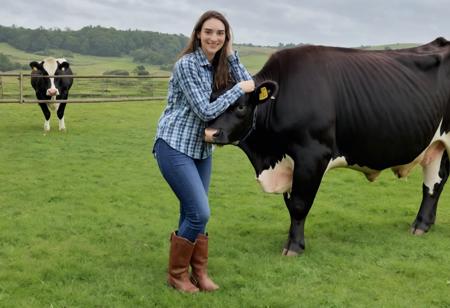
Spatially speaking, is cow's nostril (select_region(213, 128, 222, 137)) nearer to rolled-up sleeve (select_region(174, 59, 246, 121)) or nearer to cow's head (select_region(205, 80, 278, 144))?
cow's head (select_region(205, 80, 278, 144))

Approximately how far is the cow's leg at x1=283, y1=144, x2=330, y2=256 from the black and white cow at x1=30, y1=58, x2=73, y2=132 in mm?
10046

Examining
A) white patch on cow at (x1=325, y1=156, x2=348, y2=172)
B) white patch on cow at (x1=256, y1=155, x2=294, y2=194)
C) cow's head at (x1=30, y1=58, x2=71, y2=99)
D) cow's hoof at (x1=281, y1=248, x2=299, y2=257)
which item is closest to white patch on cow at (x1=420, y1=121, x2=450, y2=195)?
white patch on cow at (x1=325, y1=156, x2=348, y2=172)

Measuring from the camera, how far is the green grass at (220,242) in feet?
14.2

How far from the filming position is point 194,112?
3.95 m

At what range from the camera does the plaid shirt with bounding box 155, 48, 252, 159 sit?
12.6 ft

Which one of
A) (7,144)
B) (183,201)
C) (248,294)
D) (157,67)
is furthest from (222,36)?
(157,67)

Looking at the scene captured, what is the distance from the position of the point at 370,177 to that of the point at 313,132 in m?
1.31

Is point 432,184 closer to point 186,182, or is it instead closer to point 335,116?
point 335,116

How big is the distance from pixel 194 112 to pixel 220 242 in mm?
2048

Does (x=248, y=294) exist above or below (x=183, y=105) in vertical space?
below

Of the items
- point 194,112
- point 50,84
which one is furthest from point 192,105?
point 50,84

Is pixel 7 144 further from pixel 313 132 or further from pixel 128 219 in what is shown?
pixel 313 132

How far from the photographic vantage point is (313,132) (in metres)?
4.99

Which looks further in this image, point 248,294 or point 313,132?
point 313,132
